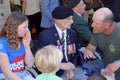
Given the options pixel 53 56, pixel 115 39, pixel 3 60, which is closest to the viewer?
pixel 53 56

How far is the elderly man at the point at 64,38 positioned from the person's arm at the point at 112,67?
0.42 meters

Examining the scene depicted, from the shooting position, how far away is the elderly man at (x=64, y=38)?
12.0ft

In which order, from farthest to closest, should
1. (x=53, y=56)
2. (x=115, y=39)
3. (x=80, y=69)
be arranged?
(x=80, y=69), (x=115, y=39), (x=53, y=56)

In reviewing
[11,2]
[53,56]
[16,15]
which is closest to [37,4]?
[11,2]

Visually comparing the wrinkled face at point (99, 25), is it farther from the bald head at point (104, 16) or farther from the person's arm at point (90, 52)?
the person's arm at point (90, 52)

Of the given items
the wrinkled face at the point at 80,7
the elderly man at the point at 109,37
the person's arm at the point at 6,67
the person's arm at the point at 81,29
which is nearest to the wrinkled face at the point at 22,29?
the person's arm at the point at 6,67

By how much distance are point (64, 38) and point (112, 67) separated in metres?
0.63

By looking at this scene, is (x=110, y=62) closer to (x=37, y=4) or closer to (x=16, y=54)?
(x=16, y=54)

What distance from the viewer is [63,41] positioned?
12.3ft

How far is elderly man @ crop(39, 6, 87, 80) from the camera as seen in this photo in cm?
366

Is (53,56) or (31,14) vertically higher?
(53,56)

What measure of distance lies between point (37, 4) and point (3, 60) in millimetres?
2245

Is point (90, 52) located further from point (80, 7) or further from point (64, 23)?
point (80, 7)

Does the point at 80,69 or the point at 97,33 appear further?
the point at 80,69
